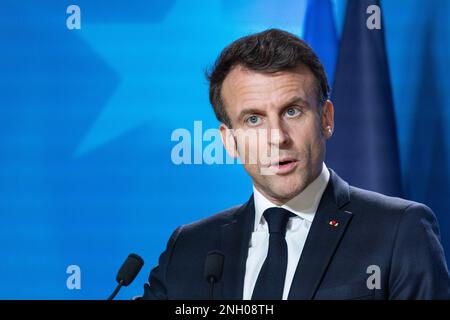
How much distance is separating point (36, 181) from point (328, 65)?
4.20ft

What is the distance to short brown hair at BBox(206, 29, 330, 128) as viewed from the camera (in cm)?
212

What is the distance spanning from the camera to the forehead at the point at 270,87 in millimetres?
2086

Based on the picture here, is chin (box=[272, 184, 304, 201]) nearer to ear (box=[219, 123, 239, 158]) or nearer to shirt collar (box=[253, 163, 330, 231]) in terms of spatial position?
shirt collar (box=[253, 163, 330, 231])

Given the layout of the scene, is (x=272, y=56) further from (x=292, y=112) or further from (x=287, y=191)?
(x=287, y=191)

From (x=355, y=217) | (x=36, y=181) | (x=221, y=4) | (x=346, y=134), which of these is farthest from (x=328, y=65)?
(x=36, y=181)

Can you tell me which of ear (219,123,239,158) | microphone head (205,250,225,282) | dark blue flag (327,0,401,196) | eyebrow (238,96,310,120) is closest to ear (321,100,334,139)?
eyebrow (238,96,310,120)

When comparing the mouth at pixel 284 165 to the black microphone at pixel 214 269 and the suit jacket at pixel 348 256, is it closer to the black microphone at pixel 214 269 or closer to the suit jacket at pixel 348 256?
the suit jacket at pixel 348 256

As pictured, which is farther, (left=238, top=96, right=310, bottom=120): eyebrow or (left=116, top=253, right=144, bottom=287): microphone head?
(left=238, top=96, right=310, bottom=120): eyebrow

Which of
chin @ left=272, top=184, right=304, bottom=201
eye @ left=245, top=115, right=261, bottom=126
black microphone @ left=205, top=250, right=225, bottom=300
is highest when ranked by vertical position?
eye @ left=245, top=115, right=261, bottom=126

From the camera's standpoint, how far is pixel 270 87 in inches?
82.4

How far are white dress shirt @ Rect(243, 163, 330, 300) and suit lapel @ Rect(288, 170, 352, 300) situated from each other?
0.11 feet

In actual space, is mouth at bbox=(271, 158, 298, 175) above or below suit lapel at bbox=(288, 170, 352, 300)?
above

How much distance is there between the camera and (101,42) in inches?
115

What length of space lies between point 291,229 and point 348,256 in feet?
0.65
